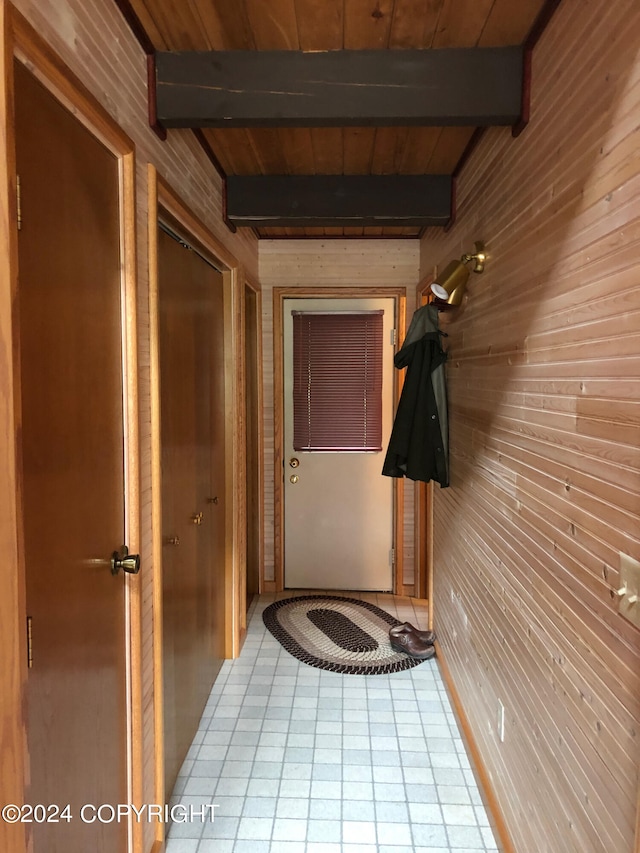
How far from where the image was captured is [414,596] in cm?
363

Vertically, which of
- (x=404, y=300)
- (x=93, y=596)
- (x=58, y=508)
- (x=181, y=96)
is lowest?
(x=93, y=596)

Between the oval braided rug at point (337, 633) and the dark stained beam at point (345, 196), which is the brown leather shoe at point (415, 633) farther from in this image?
the dark stained beam at point (345, 196)

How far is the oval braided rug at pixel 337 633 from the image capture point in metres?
2.80

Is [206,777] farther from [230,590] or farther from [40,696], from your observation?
[40,696]

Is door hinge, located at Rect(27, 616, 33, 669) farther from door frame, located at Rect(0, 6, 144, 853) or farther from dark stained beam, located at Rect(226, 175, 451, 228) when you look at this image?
dark stained beam, located at Rect(226, 175, 451, 228)

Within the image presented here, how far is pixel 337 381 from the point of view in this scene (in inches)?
141

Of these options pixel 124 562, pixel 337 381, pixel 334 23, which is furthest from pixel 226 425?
pixel 334 23

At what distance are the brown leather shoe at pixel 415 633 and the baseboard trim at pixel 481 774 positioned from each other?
0.24m

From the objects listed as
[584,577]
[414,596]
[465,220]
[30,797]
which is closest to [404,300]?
[465,220]

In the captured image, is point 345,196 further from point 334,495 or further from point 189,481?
point 334,495

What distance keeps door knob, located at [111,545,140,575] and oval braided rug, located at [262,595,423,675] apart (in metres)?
1.66

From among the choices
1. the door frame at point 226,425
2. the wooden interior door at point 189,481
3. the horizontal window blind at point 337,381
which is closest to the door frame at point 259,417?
the horizontal window blind at point 337,381

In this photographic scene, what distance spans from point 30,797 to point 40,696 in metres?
0.16

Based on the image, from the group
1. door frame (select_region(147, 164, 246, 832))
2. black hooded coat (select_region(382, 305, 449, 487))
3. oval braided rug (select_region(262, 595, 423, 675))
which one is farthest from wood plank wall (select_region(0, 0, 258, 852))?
oval braided rug (select_region(262, 595, 423, 675))
